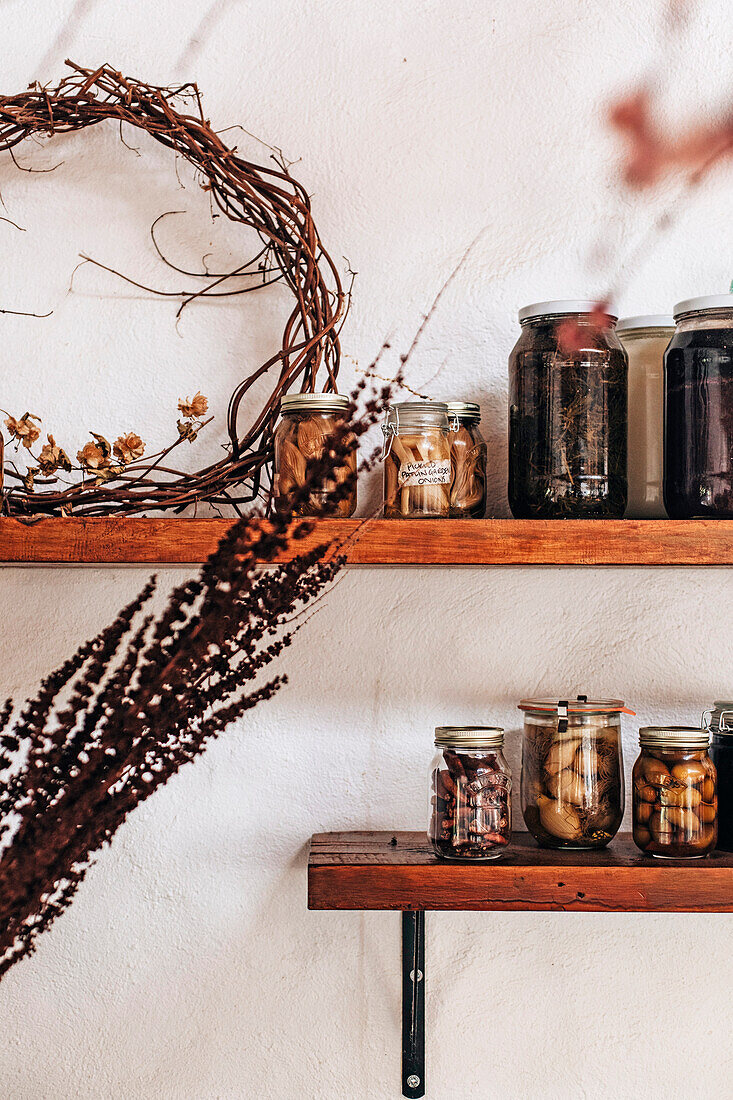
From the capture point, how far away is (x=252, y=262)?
1.01 metres

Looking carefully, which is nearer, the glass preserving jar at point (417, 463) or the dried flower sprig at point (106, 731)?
the dried flower sprig at point (106, 731)

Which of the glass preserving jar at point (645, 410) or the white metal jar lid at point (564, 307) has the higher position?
the white metal jar lid at point (564, 307)

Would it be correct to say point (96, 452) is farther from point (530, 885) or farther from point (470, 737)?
point (530, 885)

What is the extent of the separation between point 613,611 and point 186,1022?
2.11 ft

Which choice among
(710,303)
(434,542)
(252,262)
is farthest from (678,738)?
(252,262)

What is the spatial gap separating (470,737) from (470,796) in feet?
0.18

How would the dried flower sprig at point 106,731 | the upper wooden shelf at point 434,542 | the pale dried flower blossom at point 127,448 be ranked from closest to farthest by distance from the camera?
the dried flower sprig at point 106,731 < the upper wooden shelf at point 434,542 < the pale dried flower blossom at point 127,448

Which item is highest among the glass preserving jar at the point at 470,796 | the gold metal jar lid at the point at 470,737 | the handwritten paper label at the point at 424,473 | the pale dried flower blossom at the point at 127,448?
the pale dried flower blossom at the point at 127,448

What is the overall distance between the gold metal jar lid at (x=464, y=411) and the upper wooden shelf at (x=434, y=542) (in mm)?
149

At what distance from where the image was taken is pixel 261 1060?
99 centimetres

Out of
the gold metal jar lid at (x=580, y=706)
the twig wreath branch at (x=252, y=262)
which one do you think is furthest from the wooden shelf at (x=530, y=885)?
the twig wreath branch at (x=252, y=262)

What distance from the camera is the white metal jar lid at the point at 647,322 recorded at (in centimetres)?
92

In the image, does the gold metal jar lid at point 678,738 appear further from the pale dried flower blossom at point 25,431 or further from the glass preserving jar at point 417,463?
the pale dried flower blossom at point 25,431

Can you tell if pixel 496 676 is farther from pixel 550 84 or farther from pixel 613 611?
pixel 550 84
